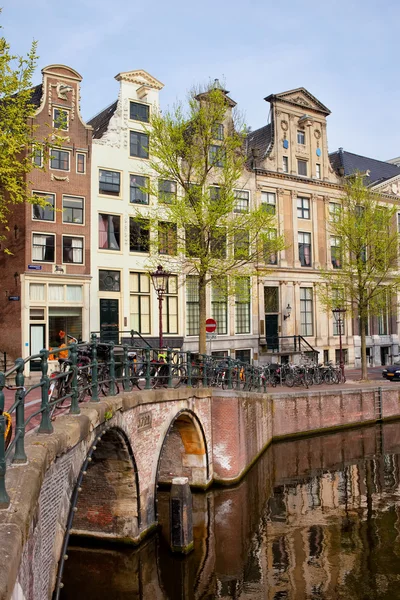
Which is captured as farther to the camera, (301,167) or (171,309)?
(301,167)

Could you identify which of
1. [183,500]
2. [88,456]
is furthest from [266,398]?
[88,456]

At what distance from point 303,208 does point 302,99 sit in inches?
264

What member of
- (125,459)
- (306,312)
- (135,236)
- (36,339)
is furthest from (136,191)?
(125,459)

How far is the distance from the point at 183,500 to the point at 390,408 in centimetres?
1801

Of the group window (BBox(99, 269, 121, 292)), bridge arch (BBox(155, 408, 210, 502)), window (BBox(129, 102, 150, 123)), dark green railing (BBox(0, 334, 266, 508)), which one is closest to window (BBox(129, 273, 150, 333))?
window (BBox(99, 269, 121, 292))

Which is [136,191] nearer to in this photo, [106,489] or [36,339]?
[36,339]

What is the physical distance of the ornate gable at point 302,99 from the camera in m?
32.5

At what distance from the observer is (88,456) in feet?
25.6

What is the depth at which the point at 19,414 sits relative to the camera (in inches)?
181

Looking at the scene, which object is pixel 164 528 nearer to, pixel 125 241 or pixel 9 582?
pixel 9 582

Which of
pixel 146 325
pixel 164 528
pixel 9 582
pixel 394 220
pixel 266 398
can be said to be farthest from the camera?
pixel 394 220

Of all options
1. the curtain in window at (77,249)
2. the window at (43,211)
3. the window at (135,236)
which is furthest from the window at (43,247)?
the window at (135,236)

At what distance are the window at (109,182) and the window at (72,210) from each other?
1.35 m

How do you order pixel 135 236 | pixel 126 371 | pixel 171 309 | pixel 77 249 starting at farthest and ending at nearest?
pixel 171 309, pixel 135 236, pixel 77 249, pixel 126 371
